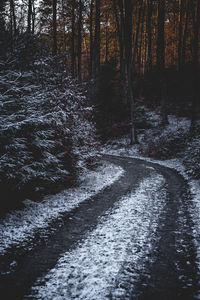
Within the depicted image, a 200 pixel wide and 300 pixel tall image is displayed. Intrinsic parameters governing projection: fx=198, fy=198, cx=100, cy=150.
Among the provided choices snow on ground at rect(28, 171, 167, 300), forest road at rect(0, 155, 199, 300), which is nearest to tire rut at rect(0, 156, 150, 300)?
forest road at rect(0, 155, 199, 300)

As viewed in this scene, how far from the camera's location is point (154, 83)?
87.6 ft

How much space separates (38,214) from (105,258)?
9.39ft

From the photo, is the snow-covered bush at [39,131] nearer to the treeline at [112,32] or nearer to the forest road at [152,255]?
the treeline at [112,32]

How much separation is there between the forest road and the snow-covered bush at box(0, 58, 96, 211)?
1.74m

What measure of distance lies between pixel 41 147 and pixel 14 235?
3.09 m

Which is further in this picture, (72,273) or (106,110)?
(106,110)

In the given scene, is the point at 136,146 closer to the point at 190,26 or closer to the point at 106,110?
the point at 106,110

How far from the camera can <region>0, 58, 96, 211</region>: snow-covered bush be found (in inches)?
227

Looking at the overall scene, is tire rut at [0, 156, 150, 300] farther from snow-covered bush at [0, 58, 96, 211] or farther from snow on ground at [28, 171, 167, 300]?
snow-covered bush at [0, 58, 96, 211]

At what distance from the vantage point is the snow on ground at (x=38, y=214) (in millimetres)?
4650

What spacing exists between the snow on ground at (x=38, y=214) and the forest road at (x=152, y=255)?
0.38 metres

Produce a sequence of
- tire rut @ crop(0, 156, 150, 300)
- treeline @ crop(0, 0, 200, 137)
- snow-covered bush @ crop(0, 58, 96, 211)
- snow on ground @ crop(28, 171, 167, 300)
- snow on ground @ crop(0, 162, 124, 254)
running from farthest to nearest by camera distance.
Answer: treeline @ crop(0, 0, 200, 137), snow-covered bush @ crop(0, 58, 96, 211), snow on ground @ crop(0, 162, 124, 254), tire rut @ crop(0, 156, 150, 300), snow on ground @ crop(28, 171, 167, 300)

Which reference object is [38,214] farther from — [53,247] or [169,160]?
[169,160]

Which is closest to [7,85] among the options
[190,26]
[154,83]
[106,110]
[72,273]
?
[72,273]
